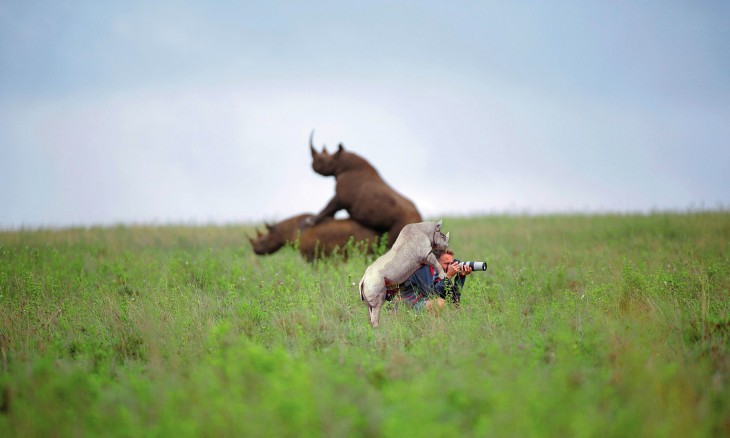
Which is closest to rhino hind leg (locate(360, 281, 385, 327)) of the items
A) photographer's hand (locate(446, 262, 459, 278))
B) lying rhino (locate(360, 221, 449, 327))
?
lying rhino (locate(360, 221, 449, 327))

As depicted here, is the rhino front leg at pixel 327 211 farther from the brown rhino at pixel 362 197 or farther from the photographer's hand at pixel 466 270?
the photographer's hand at pixel 466 270

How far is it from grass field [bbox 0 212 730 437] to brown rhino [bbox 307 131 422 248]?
50.2 inches

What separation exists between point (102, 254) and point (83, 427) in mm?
10210

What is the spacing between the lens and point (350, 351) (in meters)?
6.57

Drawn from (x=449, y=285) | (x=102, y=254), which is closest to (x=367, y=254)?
(x=449, y=285)

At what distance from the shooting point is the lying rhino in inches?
290

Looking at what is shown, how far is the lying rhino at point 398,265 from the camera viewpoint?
736 centimetres

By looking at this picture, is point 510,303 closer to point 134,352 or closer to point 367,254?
point 134,352

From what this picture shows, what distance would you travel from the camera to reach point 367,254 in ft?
42.0

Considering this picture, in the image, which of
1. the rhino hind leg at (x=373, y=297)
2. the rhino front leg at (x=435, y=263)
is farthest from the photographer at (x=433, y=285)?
the rhino hind leg at (x=373, y=297)

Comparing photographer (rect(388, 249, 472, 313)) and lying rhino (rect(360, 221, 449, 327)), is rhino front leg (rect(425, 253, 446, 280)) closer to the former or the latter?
lying rhino (rect(360, 221, 449, 327))

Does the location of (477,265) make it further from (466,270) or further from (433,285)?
(433,285)

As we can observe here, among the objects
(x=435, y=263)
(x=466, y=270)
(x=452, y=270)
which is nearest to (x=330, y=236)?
(x=452, y=270)

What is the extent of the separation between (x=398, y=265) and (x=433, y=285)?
2.91ft
